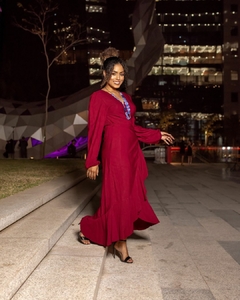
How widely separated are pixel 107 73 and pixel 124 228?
1.53 meters

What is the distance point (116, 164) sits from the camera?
11.2ft

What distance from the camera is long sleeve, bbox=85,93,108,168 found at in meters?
3.44

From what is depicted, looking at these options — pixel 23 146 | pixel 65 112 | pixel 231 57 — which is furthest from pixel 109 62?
pixel 231 57

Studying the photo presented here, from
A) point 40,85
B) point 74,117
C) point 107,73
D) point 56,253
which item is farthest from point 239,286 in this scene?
point 40,85

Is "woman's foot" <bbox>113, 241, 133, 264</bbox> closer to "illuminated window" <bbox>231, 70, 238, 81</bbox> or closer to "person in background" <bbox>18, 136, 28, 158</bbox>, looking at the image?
"person in background" <bbox>18, 136, 28, 158</bbox>

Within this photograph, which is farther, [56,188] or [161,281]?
[56,188]

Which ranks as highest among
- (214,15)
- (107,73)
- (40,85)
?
(214,15)

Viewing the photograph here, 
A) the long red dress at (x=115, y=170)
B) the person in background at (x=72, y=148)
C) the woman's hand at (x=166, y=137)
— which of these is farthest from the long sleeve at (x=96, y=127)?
the person in background at (x=72, y=148)

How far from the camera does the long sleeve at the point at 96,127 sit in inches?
136

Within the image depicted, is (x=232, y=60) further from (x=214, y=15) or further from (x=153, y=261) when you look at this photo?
(x=153, y=261)

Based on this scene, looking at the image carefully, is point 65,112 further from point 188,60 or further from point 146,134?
point 188,60

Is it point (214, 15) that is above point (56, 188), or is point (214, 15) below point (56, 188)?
above

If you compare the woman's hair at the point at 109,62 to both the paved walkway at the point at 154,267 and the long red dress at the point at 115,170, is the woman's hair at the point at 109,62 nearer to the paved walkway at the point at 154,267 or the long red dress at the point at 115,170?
the long red dress at the point at 115,170

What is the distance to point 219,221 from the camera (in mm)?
5688
